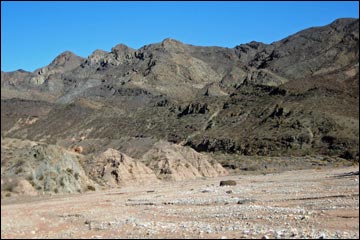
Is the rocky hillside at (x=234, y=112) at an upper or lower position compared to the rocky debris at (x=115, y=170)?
upper

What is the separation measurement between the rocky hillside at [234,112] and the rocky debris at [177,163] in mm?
993

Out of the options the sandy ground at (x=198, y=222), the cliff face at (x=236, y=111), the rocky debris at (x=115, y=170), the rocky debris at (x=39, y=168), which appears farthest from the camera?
the rocky debris at (x=115, y=170)

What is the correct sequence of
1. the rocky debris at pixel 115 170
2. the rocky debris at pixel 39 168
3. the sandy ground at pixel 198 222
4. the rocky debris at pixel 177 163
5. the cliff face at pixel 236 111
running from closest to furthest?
the sandy ground at pixel 198 222
the rocky debris at pixel 39 168
the cliff face at pixel 236 111
the rocky debris at pixel 115 170
the rocky debris at pixel 177 163

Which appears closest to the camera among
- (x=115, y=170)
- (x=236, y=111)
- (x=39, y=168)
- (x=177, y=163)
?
(x=39, y=168)

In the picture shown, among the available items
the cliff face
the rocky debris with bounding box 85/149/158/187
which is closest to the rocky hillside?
the cliff face

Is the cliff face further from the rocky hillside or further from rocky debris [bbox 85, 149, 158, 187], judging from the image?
rocky debris [bbox 85, 149, 158, 187]

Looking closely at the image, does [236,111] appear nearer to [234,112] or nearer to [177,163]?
[234,112]

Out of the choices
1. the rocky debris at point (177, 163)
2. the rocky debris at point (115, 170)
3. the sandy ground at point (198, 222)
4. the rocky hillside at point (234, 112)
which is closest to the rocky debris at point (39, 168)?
the sandy ground at point (198, 222)

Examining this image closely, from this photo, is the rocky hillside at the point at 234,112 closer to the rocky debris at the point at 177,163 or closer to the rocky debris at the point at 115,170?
the rocky debris at the point at 177,163

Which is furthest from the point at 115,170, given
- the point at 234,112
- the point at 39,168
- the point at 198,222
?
the point at 198,222

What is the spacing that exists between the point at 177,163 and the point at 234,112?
1741 cm

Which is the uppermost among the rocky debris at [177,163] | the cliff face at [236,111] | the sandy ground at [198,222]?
the cliff face at [236,111]

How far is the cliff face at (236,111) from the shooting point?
1593 cm

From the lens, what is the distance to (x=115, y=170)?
149 feet
